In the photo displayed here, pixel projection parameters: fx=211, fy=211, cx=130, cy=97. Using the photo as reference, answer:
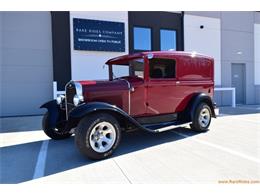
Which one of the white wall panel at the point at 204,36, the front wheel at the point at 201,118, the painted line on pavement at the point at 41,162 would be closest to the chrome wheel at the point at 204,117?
the front wheel at the point at 201,118

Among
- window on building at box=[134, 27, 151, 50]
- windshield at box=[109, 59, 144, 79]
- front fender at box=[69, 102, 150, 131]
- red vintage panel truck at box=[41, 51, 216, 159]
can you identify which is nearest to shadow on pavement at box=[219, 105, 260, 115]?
red vintage panel truck at box=[41, 51, 216, 159]

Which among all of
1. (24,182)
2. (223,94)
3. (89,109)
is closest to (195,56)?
(89,109)

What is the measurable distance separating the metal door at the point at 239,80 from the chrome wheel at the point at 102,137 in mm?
11346

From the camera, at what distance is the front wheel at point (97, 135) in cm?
359

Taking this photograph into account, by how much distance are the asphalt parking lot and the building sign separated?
5.29 metres

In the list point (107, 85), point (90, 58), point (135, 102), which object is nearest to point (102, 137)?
point (107, 85)

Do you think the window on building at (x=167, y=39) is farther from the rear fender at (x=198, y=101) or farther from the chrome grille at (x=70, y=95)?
the chrome grille at (x=70, y=95)

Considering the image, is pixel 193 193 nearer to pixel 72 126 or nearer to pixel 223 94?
pixel 72 126

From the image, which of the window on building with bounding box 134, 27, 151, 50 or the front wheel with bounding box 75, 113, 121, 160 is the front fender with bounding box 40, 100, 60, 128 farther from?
the window on building with bounding box 134, 27, 151, 50

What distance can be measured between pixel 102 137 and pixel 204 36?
10251 millimetres

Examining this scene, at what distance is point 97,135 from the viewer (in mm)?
3783

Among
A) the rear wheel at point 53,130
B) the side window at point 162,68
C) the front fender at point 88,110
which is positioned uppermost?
the side window at point 162,68

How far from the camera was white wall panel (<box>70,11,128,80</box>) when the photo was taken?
9.46 meters

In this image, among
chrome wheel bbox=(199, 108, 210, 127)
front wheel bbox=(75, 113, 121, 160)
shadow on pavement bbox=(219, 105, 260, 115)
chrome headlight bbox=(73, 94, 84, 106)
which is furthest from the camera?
shadow on pavement bbox=(219, 105, 260, 115)
